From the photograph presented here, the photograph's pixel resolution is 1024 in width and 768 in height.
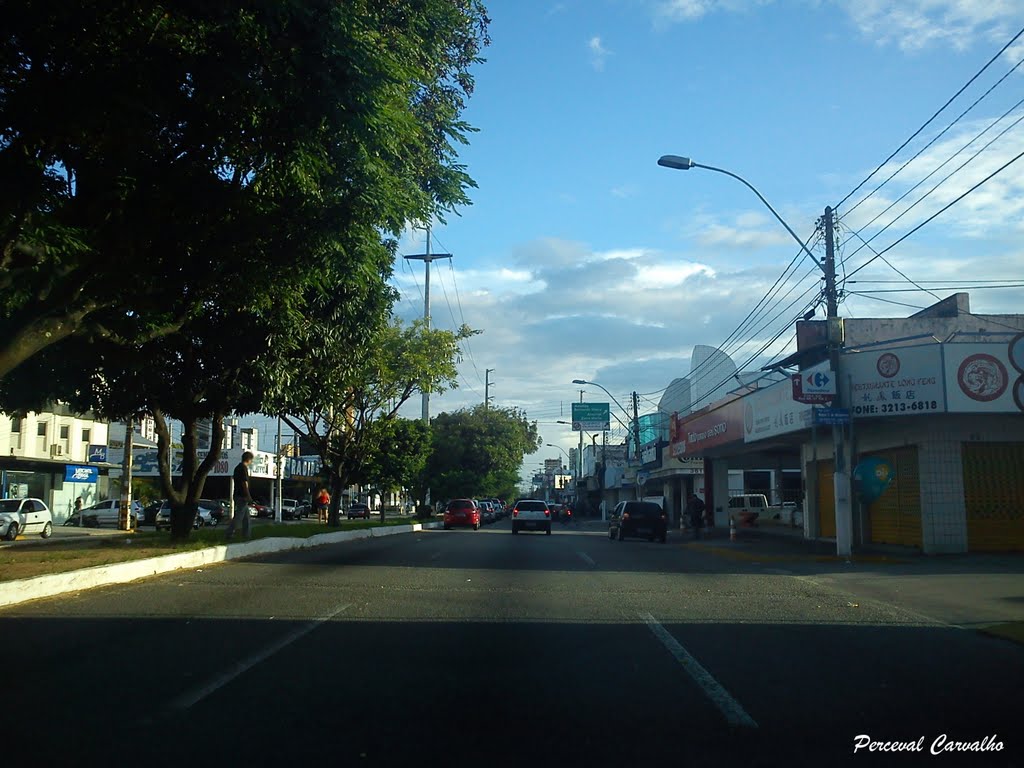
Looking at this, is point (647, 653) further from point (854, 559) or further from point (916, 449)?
point (916, 449)

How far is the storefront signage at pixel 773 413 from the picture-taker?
2542 centimetres

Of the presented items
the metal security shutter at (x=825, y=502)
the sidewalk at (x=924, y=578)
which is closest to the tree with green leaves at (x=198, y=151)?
the sidewalk at (x=924, y=578)

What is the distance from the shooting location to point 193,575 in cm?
1524

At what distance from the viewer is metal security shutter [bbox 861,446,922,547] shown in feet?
76.2

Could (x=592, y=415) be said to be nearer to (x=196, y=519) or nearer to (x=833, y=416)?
(x=196, y=519)

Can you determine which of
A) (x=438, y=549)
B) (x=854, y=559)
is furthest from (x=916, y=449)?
(x=438, y=549)

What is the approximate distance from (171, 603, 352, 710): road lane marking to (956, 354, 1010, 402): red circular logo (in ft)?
52.7

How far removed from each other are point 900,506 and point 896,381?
4.52 meters

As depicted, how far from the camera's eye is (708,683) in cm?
739

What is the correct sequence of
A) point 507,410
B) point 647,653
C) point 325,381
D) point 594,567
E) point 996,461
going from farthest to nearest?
1. point 507,410
2. point 996,461
3. point 325,381
4. point 594,567
5. point 647,653

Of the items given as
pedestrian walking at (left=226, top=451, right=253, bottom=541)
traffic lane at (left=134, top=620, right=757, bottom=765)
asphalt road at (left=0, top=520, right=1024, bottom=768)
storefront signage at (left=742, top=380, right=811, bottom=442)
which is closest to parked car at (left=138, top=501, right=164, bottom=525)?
pedestrian walking at (left=226, top=451, right=253, bottom=541)

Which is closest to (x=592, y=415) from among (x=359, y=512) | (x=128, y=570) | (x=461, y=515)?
(x=359, y=512)

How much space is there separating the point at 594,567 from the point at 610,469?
221ft

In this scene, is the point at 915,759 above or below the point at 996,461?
below
